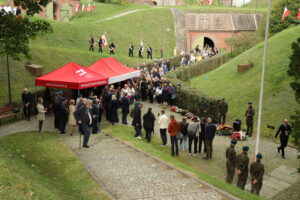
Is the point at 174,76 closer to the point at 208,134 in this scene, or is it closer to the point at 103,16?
the point at 208,134

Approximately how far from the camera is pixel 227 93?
25.7m

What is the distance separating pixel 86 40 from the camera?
38781mm

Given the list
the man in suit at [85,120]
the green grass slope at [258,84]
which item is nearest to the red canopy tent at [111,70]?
the man in suit at [85,120]

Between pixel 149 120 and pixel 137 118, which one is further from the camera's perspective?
pixel 137 118

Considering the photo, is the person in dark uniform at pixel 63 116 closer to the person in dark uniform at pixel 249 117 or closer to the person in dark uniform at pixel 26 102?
the person in dark uniform at pixel 26 102

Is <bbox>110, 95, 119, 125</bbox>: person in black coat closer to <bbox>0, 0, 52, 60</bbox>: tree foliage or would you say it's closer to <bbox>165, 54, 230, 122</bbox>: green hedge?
<bbox>0, 0, 52, 60</bbox>: tree foliage

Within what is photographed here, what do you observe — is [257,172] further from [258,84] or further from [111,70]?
[258,84]

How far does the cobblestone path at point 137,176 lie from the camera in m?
9.88

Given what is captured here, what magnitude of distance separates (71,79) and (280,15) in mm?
29352

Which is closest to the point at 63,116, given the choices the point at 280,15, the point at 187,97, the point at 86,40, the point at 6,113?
the point at 6,113

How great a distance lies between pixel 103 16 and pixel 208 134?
4175 cm

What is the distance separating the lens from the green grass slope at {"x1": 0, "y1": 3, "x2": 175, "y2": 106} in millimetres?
24562

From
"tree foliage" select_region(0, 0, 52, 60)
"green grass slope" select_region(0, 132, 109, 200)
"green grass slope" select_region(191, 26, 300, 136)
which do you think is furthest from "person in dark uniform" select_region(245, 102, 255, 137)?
"tree foliage" select_region(0, 0, 52, 60)

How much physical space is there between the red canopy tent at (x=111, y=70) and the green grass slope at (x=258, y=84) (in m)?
6.76
